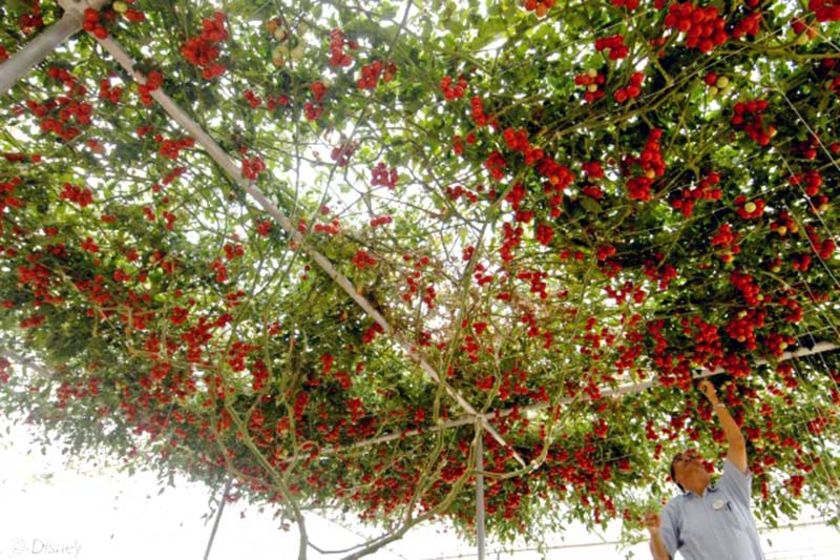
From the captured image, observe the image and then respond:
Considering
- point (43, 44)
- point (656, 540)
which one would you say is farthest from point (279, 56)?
point (656, 540)

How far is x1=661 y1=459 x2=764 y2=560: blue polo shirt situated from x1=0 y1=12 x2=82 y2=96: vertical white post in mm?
2566

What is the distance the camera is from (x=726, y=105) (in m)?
1.59

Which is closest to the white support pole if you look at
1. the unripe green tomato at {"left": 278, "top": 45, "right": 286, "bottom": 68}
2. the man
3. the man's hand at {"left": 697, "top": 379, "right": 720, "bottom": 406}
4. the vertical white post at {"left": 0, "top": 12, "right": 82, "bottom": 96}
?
the vertical white post at {"left": 0, "top": 12, "right": 82, "bottom": 96}

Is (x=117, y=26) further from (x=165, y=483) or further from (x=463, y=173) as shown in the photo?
(x=165, y=483)

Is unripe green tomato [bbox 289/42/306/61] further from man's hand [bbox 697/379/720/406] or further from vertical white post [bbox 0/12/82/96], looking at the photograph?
man's hand [bbox 697/379/720/406]

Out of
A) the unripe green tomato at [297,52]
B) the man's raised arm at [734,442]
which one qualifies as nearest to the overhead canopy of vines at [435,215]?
the unripe green tomato at [297,52]

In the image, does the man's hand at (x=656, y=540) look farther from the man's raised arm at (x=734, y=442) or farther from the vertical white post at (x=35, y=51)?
the vertical white post at (x=35, y=51)

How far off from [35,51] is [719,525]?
2609mm

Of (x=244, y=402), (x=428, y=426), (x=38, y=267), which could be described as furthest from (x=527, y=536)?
(x=38, y=267)

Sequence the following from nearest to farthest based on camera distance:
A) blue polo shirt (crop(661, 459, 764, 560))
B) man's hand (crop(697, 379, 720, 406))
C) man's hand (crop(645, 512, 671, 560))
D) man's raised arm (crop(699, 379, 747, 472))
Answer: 1. blue polo shirt (crop(661, 459, 764, 560))
2. man's raised arm (crop(699, 379, 747, 472))
3. man's hand (crop(645, 512, 671, 560))
4. man's hand (crop(697, 379, 720, 406))

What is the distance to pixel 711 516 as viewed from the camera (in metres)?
1.96

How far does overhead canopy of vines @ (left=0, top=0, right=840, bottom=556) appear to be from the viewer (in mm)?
1464

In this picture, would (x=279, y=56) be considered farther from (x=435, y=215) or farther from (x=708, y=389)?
(x=708, y=389)

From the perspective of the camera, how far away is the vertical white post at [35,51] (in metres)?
1.08
